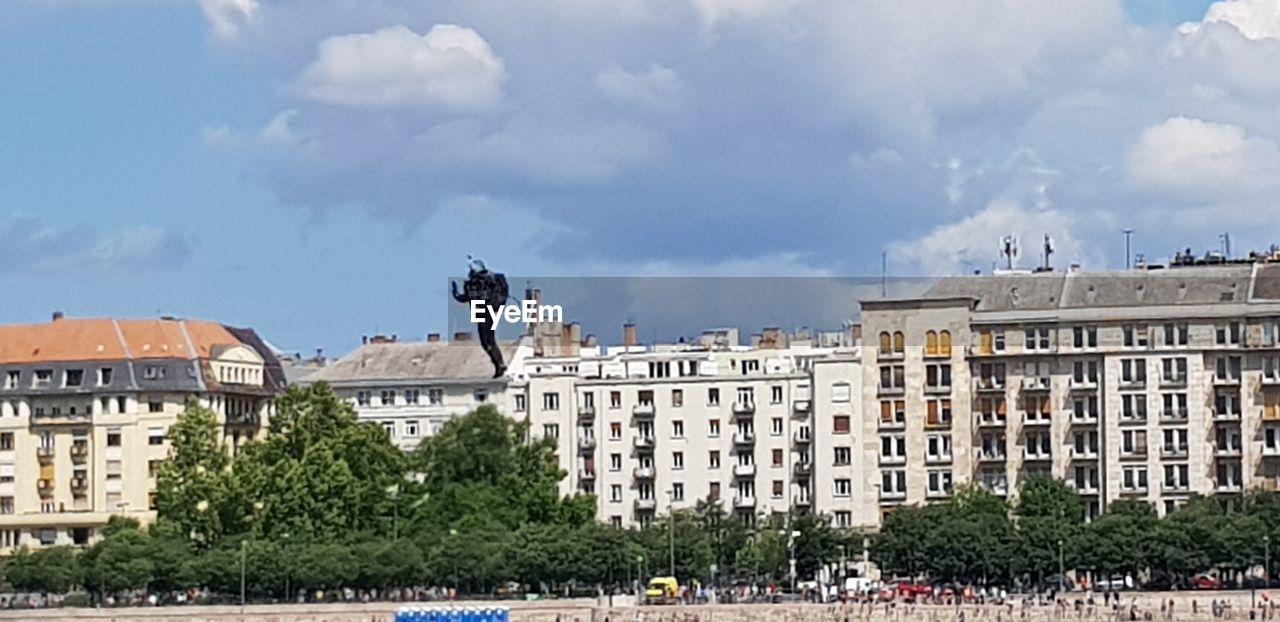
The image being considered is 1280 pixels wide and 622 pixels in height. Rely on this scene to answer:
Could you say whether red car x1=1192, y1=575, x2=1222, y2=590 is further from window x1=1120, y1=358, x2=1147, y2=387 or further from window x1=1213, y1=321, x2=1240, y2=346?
window x1=1213, y1=321, x2=1240, y2=346

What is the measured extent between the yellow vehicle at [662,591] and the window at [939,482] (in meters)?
16.0

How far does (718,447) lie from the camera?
11219cm

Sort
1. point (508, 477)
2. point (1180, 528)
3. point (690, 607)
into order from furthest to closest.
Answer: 1. point (508, 477)
2. point (1180, 528)
3. point (690, 607)

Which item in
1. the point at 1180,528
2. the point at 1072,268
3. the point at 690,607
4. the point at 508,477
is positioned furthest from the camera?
the point at 1072,268

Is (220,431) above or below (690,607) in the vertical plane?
above

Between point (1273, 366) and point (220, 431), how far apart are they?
39470mm

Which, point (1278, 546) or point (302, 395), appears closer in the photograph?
point (1278, 546)

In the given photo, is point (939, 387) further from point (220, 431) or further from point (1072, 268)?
point (220, 431)

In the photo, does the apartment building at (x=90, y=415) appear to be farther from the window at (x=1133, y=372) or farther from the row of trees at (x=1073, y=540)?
the window at (x=1133, y=372)

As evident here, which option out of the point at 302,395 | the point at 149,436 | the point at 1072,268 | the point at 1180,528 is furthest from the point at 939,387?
the point at 149,436

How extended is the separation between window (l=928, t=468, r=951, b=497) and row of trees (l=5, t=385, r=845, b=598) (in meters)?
6.24
